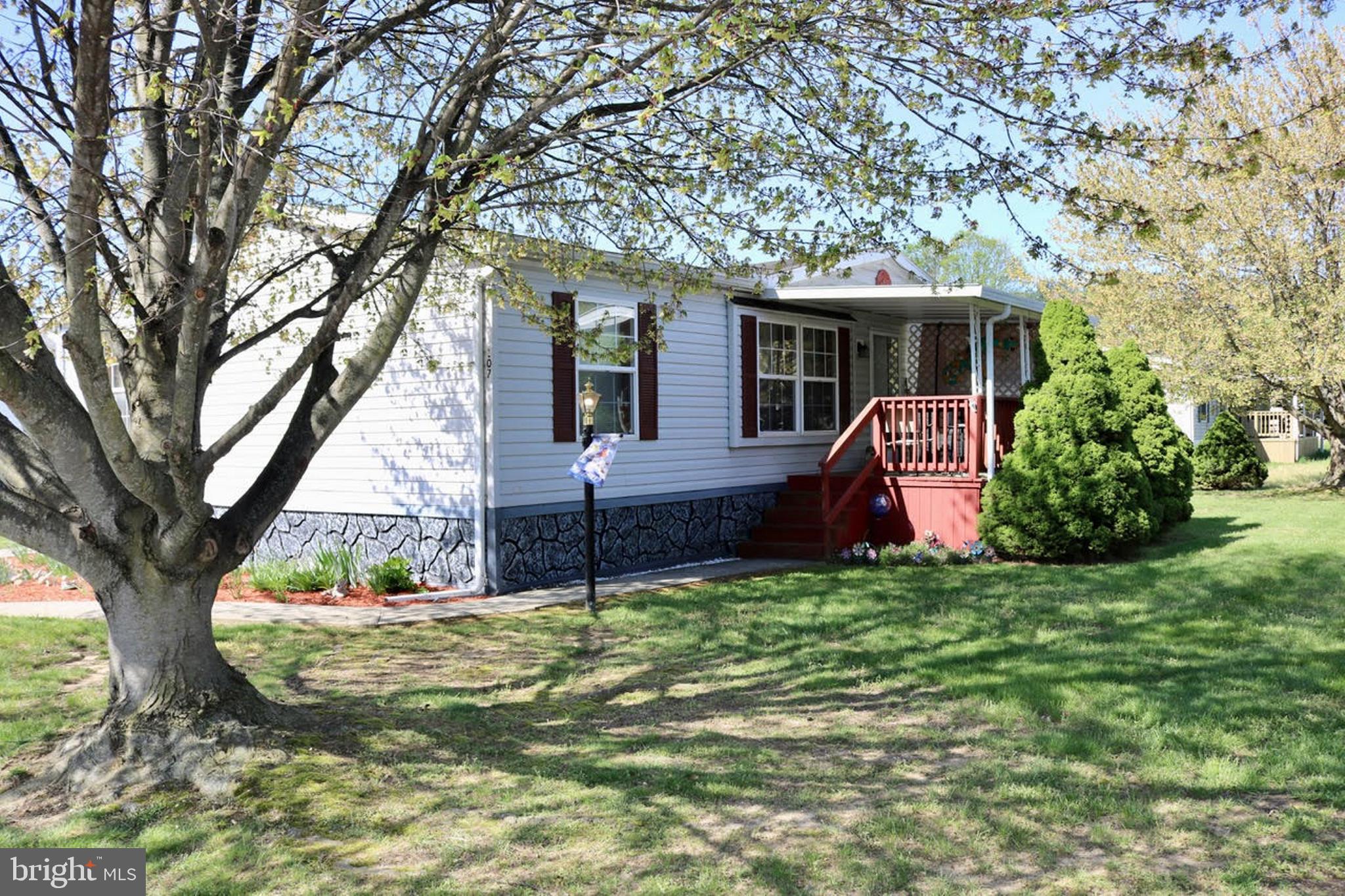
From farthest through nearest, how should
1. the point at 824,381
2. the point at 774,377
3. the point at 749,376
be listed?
the point at 824,381
the point at 774,377
the point at 749,376

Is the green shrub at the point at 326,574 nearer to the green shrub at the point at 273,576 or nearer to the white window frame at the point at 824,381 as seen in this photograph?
the green shrub at the point at 273,576

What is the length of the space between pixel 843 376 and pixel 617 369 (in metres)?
4.97

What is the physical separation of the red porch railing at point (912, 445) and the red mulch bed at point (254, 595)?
4844 millimetres

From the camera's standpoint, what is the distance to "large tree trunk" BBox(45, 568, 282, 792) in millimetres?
5094

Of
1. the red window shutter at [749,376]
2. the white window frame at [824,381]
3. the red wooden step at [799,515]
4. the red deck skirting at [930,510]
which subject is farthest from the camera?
the white window frame at [824,381]

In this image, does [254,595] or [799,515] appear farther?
[799,515]

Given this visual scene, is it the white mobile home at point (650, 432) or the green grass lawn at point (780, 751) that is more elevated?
the white mobile home at point (650, 432)

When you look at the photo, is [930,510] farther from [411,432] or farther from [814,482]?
[411,432]

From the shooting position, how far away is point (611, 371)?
38.7ft

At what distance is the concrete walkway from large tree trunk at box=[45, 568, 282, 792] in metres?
3.70

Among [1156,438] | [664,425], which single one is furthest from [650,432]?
[1156,438]

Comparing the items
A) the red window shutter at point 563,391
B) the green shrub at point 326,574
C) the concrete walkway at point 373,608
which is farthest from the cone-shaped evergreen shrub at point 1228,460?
the green shrub at point 326,574

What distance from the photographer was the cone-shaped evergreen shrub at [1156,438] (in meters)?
14.6

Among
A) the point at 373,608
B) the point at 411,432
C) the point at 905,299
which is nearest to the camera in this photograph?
the point at 373,608
